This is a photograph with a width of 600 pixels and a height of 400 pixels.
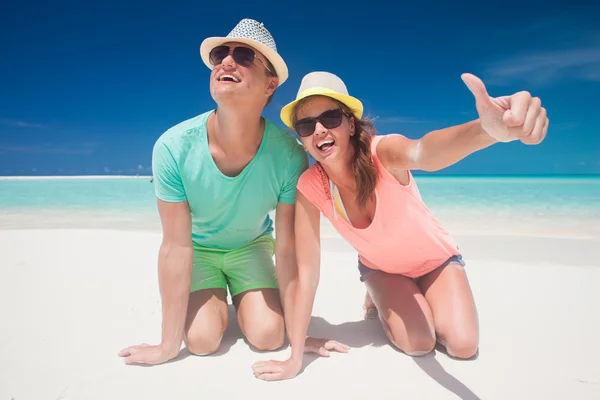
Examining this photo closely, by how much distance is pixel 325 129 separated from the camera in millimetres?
2676

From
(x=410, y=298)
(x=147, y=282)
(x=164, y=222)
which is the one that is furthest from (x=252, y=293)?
(x=147, y=282)

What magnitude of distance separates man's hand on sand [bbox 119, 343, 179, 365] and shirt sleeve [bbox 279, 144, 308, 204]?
1332mm

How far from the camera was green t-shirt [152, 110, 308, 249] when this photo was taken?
113 inches

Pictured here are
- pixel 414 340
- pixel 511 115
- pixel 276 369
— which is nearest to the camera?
pixel 511 115

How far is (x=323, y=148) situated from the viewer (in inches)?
107

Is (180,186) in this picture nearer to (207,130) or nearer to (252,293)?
(207,130)

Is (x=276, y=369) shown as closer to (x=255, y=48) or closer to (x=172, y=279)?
(x=172, y=279)

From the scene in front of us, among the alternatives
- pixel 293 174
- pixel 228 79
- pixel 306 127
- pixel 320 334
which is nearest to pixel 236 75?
pixel 228 79

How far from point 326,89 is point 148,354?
6.95 ft

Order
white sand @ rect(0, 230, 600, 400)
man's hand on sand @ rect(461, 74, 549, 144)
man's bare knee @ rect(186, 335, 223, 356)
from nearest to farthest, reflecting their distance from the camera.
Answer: man's hand on sand @ rect(461, 74, 549, 144) → white sand @ rect(0, 230, 600, 400) → man's bare knee @ rect(186, 335, 223, 356)

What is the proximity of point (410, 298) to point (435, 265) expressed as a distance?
0.33 m

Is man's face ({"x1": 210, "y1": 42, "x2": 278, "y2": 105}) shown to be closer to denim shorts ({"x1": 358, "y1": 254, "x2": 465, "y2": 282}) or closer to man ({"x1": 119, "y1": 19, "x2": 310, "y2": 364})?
man ({"x1": 119, "y1": 19, "x2": 310, "y2": 364})

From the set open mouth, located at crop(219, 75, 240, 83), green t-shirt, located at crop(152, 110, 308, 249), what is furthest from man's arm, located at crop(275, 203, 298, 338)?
open mouth, located at crop(219, 75, 240, 83)

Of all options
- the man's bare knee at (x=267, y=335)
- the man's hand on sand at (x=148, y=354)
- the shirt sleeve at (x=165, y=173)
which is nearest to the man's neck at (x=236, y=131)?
the shirt sleeve at (x=165, y=173)
